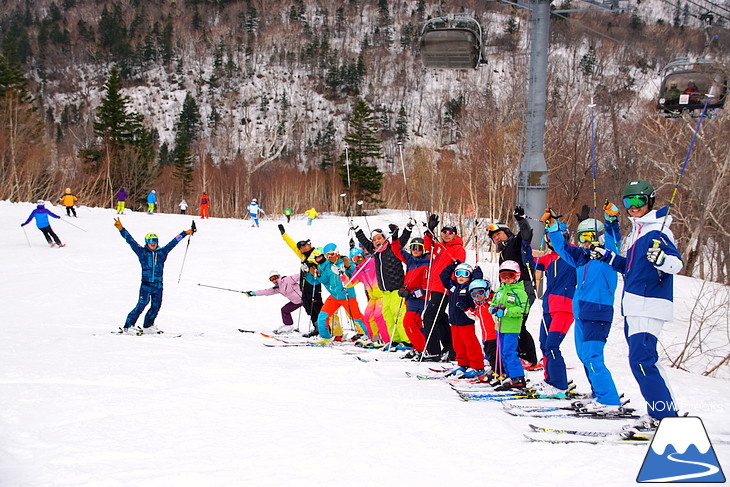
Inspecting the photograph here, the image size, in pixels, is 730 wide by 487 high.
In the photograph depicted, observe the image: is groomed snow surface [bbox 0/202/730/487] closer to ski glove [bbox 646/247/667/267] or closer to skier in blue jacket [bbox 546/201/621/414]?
skier in blue jacket [bbox 546/201/621/414]

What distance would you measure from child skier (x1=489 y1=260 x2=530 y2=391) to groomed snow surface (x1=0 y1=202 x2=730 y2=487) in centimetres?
74

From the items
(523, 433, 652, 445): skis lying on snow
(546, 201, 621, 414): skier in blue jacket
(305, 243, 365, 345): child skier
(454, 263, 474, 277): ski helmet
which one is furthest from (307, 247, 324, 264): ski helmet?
(523, 433, 652, 445): skis lying on snow

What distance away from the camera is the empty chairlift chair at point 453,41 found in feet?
29.8

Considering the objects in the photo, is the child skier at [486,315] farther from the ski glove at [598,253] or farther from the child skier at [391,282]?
the child skier at [391,282]

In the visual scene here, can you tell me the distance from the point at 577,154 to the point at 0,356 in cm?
2277

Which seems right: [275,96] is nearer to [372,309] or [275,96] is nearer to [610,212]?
[372,309]

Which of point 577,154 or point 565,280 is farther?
point 577,154

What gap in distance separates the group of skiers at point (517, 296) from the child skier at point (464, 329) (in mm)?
13

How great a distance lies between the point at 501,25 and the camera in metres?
111

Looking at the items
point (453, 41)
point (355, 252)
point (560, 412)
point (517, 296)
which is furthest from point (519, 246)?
point (453, 41)

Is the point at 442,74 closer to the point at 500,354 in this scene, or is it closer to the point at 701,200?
the point at 701,200

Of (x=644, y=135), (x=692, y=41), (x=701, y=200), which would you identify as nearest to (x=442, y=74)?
(x=692, y=41)

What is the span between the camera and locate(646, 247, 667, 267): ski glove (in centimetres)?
376

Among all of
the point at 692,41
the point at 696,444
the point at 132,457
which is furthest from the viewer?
the point at 692,41
